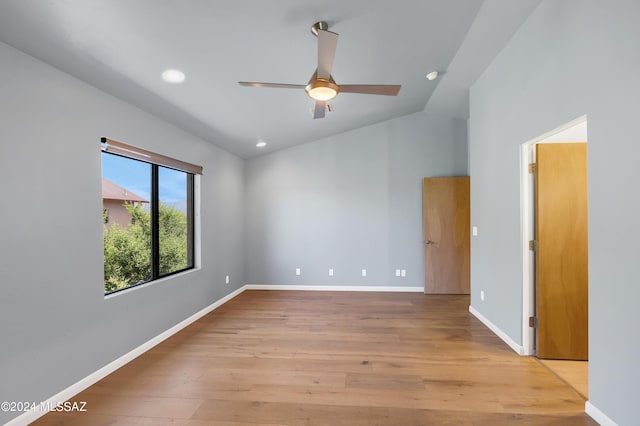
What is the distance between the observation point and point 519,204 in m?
2.90

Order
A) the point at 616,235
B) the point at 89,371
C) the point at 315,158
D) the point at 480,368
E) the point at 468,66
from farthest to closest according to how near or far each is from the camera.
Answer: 1. the point at 315,158
2. the point at 468,66
3. the point at 480,368
4. the point at 89,371
5. the point at 616,235

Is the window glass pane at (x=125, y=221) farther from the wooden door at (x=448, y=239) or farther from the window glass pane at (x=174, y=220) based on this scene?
the wooden door at (x=448, y=239)

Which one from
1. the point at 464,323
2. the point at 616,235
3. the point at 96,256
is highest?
the point at 616,235

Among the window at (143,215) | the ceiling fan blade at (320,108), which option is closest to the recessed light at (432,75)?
the ceiling fan blade at (320,108)

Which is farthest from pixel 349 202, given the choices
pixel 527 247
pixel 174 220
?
pixel 527 247

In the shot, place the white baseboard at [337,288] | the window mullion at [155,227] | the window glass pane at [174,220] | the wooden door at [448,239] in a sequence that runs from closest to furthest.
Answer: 1. the window mullion at [155,227]
2. the window glass pane at [174,220]
3. the wooden door at [448,239]
4. the white baseboard at [337,288]

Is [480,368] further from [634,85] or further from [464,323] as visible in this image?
[634,85]

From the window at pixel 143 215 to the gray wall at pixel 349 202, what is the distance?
1.74 meters

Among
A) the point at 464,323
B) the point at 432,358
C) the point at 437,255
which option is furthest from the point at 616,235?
the point at 437,255

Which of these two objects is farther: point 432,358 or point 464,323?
point 464,323

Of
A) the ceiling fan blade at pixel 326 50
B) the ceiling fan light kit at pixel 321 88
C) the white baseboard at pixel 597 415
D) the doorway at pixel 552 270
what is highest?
the ceiling fan blade at pixel 326 50

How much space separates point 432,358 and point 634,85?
251cm

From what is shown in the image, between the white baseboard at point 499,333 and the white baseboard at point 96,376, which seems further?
the white baseboard at point 499,333

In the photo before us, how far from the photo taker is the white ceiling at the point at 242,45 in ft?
6.00
